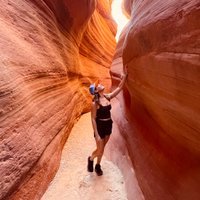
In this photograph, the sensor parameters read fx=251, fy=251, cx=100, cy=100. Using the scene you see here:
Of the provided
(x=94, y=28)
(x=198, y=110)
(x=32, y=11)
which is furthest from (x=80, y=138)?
(x=94, y=28)

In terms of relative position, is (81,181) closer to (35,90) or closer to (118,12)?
(35,90)

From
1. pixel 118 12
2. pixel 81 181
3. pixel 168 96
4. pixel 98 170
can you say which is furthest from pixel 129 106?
pixel 118 12

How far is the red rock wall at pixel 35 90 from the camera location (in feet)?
8.54

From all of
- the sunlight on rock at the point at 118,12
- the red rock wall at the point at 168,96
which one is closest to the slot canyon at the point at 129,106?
the red rock wall at the point at 168,96

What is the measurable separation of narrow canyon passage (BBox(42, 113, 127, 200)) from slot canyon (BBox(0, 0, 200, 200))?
4.2 inches

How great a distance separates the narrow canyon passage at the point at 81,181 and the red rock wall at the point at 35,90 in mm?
140

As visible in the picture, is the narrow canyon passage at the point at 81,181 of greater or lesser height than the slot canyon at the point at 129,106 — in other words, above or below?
below

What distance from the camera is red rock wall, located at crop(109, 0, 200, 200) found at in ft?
7.14

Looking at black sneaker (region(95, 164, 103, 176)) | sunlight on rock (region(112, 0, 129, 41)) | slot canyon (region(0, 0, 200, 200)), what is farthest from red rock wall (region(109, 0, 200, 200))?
sunlight on rock (region(112, 0, 129, 41))

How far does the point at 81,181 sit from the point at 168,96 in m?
1.65

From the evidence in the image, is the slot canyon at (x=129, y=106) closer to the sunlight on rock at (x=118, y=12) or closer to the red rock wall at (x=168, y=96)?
the red rock wall at (x=168, y=96)

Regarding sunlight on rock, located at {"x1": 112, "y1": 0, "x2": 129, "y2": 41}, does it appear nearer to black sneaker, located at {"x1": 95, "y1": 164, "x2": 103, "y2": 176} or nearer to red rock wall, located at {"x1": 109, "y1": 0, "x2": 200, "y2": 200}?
red rock wall, located at {"x1": 109, "y1": 0, "x2": 200, "y2": 200}

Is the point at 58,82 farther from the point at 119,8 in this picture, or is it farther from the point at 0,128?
the point at 119,8

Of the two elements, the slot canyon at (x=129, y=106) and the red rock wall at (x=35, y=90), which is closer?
the slot canyon at (x=129, y=106)
